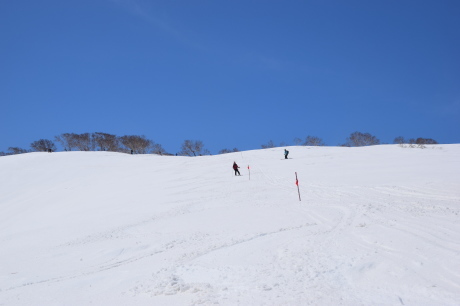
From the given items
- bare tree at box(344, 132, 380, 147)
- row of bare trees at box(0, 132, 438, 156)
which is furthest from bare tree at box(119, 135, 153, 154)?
bare tree at box(344, 132, 380, 147)

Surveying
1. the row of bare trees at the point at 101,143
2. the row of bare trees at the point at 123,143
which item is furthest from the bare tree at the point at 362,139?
the row of bare trees at the point at 101,143

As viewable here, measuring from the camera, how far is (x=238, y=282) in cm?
623

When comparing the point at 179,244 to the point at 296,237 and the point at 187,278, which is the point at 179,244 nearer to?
the point at 187,278

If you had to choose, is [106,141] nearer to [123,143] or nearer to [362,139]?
[123,143]

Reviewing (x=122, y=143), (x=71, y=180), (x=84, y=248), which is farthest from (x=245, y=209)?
(x=122, y=143)

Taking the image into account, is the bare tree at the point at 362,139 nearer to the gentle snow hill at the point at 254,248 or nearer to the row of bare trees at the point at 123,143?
the row of bare trees at the point at 123,143

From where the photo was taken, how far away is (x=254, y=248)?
8.38m

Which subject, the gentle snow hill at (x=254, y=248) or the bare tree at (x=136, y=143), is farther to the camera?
the bare tree at (x=136, y=143)

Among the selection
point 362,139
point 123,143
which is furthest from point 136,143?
point 362,139

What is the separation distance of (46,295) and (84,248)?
4062 mm

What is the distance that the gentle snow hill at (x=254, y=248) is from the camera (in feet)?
18.5

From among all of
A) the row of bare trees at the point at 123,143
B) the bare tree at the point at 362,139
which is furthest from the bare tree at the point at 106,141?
the bare tree at the point at 362,139

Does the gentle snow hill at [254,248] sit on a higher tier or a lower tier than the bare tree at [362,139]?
lower

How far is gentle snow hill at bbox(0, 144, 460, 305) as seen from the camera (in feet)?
18.5
